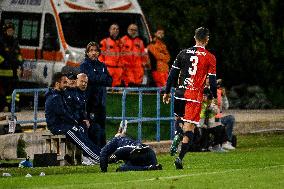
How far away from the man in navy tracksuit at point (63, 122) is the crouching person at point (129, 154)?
207 centimetres

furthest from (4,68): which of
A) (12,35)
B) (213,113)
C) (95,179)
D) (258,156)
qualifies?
(95,179)

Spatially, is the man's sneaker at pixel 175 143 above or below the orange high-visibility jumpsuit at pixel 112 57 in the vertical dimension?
below

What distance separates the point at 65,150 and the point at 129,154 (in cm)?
285

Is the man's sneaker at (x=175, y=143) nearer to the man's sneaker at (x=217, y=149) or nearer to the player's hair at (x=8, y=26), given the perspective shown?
the man's sneaker at (x=217, y=149)

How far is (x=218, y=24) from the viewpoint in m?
39.4

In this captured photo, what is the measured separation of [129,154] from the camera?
2245cm

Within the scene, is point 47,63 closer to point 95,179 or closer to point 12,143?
point 12,143

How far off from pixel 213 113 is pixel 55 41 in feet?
22.1

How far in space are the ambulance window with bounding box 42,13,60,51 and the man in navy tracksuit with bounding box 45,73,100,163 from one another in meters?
10.2

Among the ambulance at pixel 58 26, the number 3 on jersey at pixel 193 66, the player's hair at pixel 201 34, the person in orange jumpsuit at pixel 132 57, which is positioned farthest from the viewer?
the ambulance at pixel 58 26

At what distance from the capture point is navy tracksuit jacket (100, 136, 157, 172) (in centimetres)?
2245

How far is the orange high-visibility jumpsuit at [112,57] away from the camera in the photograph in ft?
110

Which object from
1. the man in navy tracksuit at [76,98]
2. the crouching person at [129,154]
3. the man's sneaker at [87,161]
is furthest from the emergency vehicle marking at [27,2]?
the crouching person at [129,154]

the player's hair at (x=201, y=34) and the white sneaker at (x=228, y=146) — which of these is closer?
the player's hair at (x=201, y=34)
